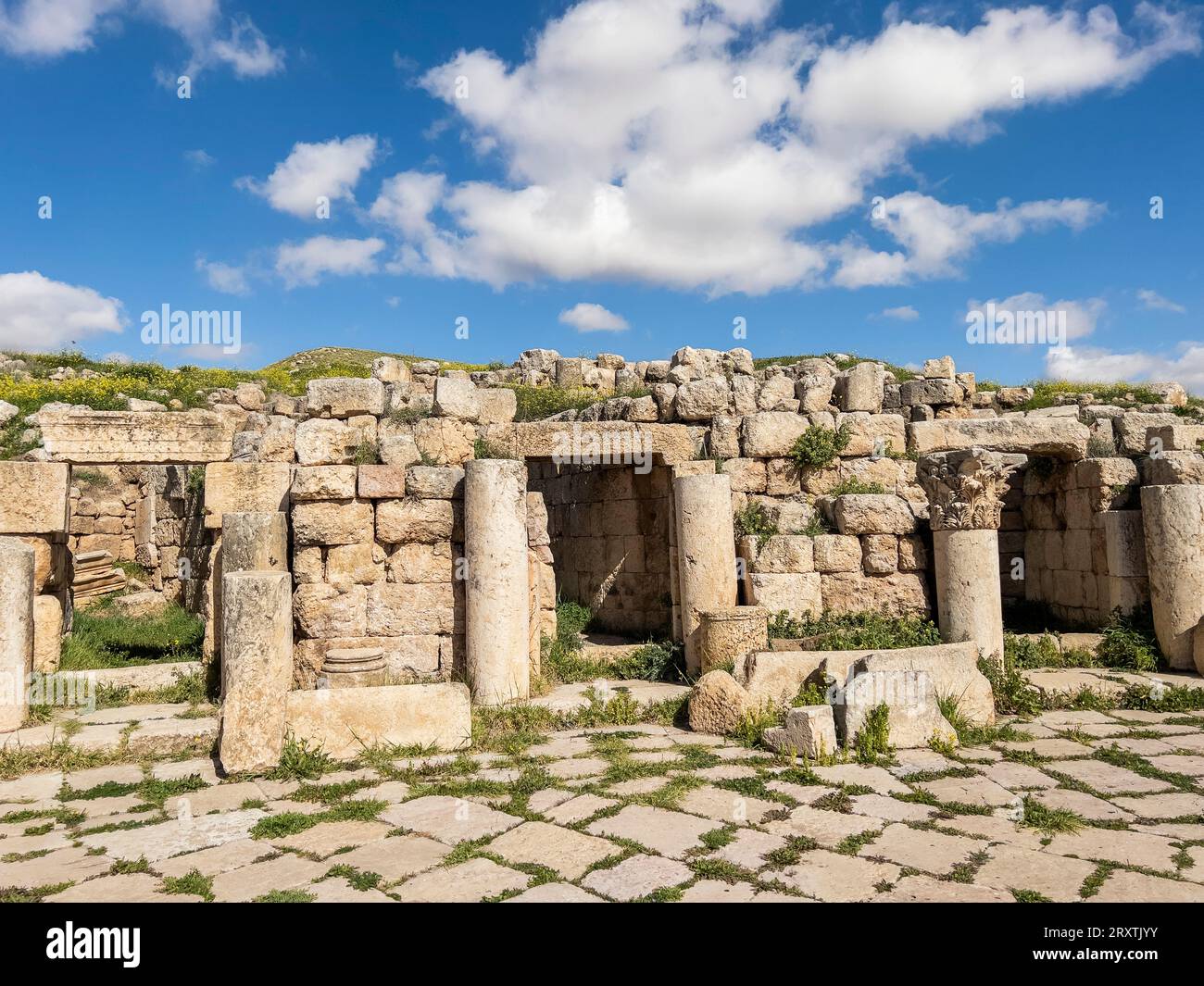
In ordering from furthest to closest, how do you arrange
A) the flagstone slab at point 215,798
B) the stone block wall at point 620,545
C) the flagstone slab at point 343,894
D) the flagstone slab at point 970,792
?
the stone block wall at point 620,545, the flagstone slab at point 215,798, the flagstone slab at point 970,792, the flagstone slab at point 343,894

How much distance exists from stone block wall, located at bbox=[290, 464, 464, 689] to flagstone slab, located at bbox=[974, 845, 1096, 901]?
17.5ft

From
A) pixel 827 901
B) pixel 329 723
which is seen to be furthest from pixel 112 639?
pixel 827 901

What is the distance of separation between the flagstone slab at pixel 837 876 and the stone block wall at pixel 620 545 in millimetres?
6644

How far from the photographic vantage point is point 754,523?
30.1ft

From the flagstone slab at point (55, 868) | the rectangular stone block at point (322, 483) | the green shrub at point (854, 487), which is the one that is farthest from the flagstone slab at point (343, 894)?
the green shrub at point (854, 487)

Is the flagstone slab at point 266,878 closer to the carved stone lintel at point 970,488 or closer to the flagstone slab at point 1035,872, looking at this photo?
the flagstone slab at point 1035,872

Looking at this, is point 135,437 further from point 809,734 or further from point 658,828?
point 809,734

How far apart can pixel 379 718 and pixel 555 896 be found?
297 centimetres

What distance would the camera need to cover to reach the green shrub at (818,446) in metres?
9.61

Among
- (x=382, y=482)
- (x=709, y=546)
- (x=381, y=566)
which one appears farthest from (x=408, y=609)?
(x=709, y=546)

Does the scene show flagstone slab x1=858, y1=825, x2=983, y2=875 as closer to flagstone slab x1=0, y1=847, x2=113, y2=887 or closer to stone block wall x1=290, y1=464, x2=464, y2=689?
flagstone slab x1=0, y1=847, x2=113, y2=887

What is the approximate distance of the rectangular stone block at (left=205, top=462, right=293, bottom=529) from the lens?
8.80m

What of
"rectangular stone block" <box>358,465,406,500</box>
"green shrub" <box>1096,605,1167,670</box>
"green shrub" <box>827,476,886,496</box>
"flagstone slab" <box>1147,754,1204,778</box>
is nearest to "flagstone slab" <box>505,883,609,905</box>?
"flagstone slab" <box>1147,754,1204,778</box>
